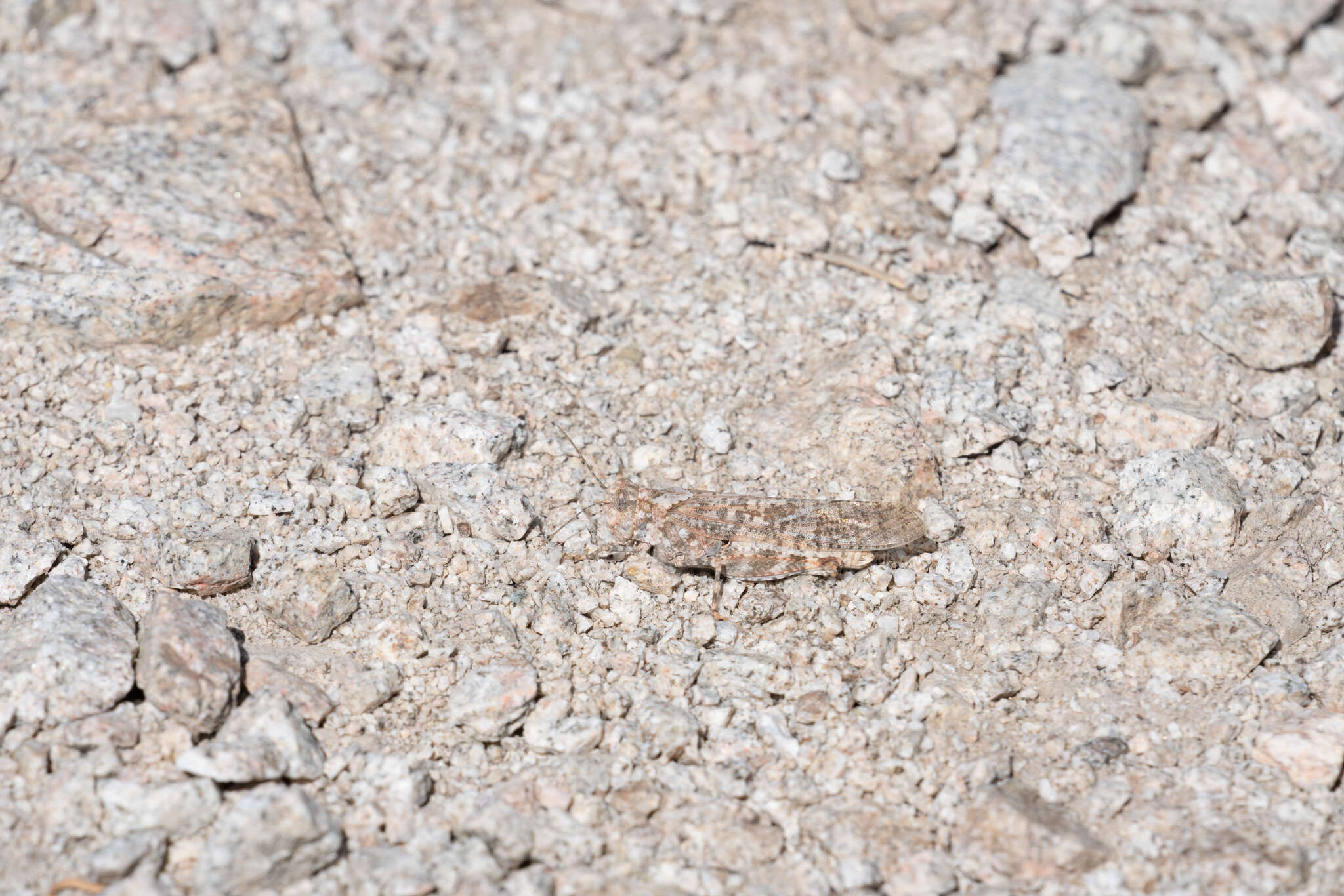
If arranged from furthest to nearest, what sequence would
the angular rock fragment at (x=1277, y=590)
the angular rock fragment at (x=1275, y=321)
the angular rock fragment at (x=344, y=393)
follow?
the angular rock fragment at (x=1275, y=321) → the angular rock fragment at (x=344, y=393) → the angular rock fragment at (x=1277, y=590)

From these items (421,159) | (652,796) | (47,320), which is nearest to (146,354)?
(47,320)

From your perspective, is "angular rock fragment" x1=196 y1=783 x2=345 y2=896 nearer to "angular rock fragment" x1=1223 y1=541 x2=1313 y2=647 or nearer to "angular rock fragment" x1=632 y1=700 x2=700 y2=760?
"angular rock fragment" x1=632 y1=700 x2=700 y2=760

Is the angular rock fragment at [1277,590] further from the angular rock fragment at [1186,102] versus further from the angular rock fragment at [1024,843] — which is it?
the angular rock fragment at [1186,102]

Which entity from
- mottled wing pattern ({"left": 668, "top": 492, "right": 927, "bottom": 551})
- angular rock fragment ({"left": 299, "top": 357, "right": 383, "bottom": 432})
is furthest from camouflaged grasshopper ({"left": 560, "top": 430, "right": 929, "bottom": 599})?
angular rock fragment ({"left": 299, "top": 357, "right": 383, "bottom": 432})

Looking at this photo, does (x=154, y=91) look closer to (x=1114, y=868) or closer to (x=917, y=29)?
(x=917, y=29)

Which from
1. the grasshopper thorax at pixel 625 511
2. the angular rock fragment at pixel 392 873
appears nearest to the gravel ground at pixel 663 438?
the angular rock fragment at pixel 392 873

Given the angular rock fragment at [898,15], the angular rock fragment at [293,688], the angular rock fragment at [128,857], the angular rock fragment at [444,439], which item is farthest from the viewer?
the angular rock fragment at [898,15]
